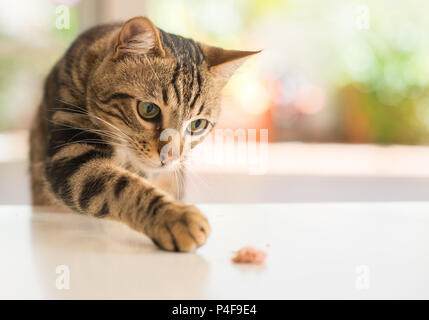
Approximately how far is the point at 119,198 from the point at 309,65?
1.35 m

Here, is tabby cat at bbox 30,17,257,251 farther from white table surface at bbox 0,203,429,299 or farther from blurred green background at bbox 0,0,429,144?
blurred green background at bbox 0,0,429,144

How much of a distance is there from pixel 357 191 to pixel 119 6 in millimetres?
1309

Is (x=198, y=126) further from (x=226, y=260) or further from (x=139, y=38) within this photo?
(x=226, y=260)

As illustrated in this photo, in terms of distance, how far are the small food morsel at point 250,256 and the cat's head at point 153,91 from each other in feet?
0.83

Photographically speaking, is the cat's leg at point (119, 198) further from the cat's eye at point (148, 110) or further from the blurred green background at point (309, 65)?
the blurred green background at point (309, 65)

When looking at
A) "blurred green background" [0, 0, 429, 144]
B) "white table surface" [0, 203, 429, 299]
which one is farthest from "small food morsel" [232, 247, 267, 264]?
"blurred green background" [0, 0, 429, 144]

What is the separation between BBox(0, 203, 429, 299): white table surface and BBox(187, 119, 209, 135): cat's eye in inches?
8.5

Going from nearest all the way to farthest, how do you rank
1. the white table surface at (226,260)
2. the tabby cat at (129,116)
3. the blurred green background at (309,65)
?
1. the white table surface at (226,260)
2. the tabby cat at (129,116)
3. the blurred green background at (309,65)

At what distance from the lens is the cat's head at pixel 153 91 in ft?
2.77

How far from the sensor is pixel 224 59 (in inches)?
36.5

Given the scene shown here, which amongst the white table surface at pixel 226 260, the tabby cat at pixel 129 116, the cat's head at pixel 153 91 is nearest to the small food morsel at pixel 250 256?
the white table surface at pixel 226 260

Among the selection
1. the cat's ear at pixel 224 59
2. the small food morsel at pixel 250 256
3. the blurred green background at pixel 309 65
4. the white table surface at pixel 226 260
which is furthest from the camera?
the blurred green background at pixel 309 65

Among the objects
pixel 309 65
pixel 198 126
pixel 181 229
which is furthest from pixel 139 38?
pixel 309 65

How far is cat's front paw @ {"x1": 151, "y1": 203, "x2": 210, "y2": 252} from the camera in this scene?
701 mm
